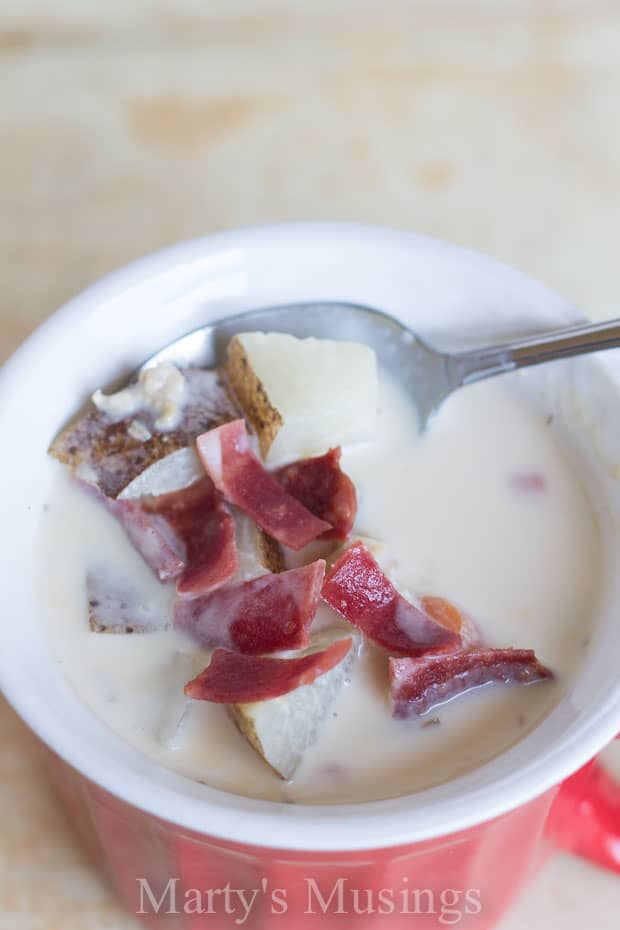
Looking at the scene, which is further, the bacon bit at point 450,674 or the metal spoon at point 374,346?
the metal spoon at point 374,346

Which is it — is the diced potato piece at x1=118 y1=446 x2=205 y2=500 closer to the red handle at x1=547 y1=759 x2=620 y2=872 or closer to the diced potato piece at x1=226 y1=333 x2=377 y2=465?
the diced potato piece at x1=226 y1=333 x2=377 y2=465

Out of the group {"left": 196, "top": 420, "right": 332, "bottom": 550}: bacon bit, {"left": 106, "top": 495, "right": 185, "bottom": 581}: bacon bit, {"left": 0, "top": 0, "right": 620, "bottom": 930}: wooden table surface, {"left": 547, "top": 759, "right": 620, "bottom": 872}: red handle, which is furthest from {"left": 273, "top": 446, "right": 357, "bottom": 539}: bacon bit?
{"left": 0, "top": 0, "right": 620, "bottom": 930}: wooden table surface

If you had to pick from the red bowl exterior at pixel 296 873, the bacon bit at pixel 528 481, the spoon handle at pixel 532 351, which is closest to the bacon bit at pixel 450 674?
the red bowl exterior at pixel 296 873

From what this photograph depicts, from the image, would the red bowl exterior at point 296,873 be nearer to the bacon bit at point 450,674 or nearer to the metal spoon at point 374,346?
Answer: the bacon bit at point 450,674

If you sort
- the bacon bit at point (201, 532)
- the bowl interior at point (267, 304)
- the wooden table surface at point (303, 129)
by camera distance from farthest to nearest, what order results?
the wooden table surface at point (303, 129) → the bacon bit at point (201, 532) → the bowl interior at point (267, 304)

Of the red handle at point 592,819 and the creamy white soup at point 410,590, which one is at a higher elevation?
the creamy white soup at point 410,590

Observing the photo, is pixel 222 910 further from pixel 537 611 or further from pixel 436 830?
pixel 537 611

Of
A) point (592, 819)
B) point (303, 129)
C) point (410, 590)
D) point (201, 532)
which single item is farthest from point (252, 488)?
point (303, 129)
